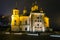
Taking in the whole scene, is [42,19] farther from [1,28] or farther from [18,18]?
[1,28]

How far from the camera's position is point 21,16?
34.6m

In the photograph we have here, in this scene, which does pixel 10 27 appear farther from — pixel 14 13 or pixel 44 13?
pixel 44 13

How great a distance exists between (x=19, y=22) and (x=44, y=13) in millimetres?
3900

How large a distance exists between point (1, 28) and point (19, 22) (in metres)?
2.84

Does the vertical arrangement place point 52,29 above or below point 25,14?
below

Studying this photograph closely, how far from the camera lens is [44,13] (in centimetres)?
3453

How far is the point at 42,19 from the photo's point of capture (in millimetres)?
32969

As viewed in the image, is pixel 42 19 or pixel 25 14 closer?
pixel 42 19

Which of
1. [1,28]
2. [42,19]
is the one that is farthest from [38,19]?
[1,28]

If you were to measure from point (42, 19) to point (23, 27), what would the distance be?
2.96m

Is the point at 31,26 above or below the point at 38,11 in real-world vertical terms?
below

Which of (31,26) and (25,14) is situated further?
(25,14)

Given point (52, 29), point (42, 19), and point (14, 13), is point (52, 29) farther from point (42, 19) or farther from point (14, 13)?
point (14, 13)

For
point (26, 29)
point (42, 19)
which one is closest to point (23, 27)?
point (26, 29)
